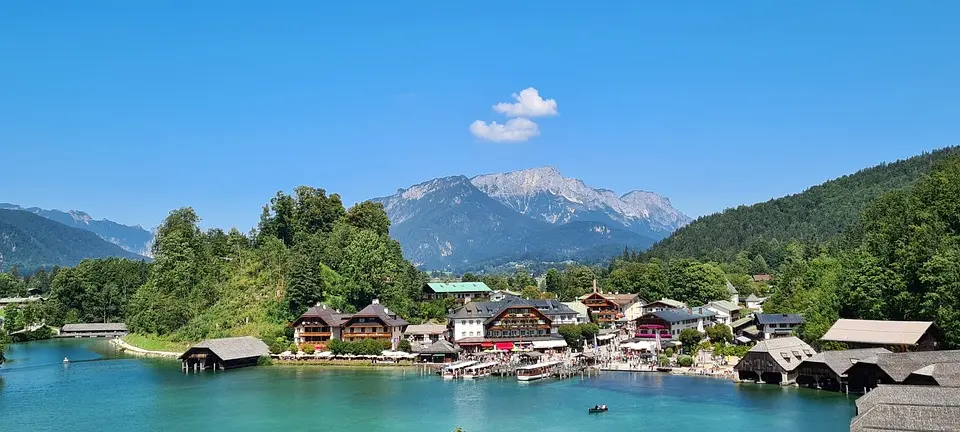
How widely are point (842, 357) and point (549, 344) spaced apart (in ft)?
72.0

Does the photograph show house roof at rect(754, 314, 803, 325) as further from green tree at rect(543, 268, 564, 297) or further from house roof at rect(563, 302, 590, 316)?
green tree at rect(543, 268, 564, 297)

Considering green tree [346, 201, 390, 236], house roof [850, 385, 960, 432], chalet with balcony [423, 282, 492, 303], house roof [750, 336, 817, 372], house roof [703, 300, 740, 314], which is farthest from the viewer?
green tree [346, 201, 390, 236]

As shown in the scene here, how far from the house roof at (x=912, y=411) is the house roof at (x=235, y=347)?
39762mm

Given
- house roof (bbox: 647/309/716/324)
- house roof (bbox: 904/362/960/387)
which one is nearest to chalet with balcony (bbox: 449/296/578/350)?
house roof (bbox: 647/309/716/324)

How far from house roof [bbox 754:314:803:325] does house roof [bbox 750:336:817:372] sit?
11.5 metres

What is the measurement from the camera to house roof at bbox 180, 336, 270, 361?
166 feet

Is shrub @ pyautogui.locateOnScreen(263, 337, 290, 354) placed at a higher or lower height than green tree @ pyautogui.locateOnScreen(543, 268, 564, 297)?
lower

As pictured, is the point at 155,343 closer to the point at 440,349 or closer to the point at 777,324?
the point at 440,349

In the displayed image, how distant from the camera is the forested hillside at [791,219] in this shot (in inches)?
4815

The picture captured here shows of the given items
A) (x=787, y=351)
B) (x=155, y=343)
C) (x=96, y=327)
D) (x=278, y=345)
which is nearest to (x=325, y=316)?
(x=278, y=345)

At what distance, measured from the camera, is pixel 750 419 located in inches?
1219

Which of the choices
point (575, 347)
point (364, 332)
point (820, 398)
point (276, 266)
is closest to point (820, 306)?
point (820, 398)

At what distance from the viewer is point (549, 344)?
53688 mm

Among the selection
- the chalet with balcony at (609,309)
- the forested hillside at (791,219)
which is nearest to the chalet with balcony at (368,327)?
the chalet with balcony at (609,309)
